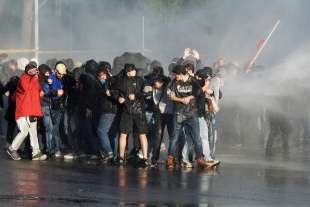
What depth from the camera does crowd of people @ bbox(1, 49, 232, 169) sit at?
56.6 ft

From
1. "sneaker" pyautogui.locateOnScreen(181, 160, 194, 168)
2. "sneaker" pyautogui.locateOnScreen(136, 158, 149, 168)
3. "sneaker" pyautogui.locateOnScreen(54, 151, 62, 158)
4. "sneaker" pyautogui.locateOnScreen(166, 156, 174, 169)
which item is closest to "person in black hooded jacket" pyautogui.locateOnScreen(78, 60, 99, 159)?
"sneaker" pyautogui.locateOnScreen(54, 151, 62, 158)

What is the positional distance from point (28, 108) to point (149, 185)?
11.2 ft

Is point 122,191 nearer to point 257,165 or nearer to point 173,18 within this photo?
point 257,165

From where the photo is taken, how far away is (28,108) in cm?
1759

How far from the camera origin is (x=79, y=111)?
18672 millimetres

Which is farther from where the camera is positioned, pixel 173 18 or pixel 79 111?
pixel 173 18

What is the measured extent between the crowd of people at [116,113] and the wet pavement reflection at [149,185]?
463 millimetres

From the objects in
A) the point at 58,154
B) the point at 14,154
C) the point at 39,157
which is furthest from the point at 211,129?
the point at 14,154

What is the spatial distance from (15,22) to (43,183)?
2713cm

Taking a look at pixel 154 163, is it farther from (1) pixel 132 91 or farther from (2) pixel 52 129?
(2) pixel 52 129

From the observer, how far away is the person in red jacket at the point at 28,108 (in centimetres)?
1756

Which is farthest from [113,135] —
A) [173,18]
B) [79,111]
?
[173,18]

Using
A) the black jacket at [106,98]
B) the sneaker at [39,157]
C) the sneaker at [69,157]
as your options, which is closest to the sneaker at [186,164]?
the black jacket at [106,98]

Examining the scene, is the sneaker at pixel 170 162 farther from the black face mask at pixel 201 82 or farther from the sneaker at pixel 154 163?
the black face mask at pixel 201 82
